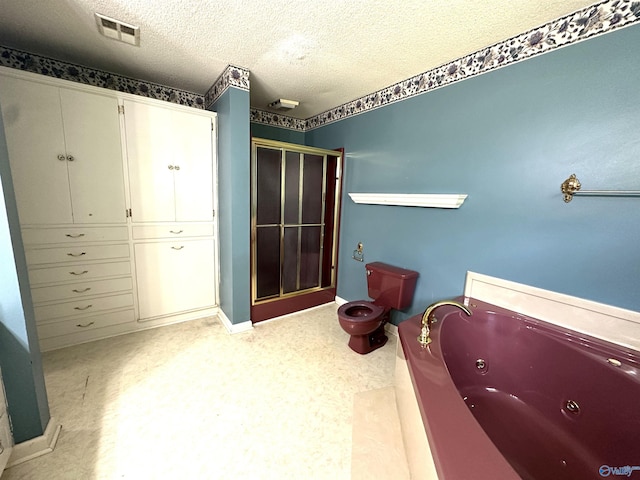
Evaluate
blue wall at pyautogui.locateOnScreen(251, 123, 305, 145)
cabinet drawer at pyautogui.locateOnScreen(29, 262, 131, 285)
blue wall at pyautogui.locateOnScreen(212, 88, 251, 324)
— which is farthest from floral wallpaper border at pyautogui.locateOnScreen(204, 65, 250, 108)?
cabinet drawer at pyautogui.locateOnScreen(29, 262, 131, 285)

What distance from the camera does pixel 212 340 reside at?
213 cm

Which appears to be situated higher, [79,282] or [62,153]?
[62,153]

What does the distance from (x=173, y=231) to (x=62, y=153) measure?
0.91 meters

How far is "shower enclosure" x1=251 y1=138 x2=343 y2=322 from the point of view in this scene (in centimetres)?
A: 234

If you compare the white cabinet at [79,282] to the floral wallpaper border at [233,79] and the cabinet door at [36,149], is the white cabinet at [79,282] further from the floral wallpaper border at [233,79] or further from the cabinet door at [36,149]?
the floral wallpaper border at [233,79]

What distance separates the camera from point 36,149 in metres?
1.69

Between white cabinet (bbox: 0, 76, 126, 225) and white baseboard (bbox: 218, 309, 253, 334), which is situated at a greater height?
white cabinet (bbox: 0, 76, 126, 225)

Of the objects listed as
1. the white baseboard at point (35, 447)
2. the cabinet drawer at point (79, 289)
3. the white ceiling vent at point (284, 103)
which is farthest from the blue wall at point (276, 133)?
the white baseboard at point (35, 447)

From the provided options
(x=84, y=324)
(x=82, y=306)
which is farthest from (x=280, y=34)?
(x=84, y=324)

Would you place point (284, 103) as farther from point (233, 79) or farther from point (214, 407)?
point (214, 407)

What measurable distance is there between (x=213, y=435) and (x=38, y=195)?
2.05 metres

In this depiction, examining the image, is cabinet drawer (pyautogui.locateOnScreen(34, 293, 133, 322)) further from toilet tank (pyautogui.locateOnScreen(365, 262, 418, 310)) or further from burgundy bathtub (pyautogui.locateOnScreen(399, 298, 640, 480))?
burgundy bathtub (pyautogui.locateOnScreen(399, 298, 640, 480))

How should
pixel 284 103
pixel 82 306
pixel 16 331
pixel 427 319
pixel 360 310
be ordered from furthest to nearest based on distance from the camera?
pixel 284 103 → pixel 360 310 → pixel 82 306 → pixel 427 319 → pixel 16 331

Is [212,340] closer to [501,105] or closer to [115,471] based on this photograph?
[115,471]
